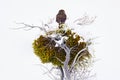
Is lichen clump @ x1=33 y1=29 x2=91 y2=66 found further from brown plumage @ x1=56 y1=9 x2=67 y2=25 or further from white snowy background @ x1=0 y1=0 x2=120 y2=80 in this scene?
white snowy background @ x1=0 y1=0 x2=120 y2=80

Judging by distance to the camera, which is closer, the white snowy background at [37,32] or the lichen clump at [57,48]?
the lichen clump at [57,48]

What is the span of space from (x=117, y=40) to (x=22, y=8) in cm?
65

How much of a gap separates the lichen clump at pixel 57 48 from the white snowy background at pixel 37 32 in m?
0.40

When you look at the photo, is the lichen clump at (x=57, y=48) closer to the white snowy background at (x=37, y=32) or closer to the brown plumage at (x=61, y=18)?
the brown plumage at (x=61, y=18)

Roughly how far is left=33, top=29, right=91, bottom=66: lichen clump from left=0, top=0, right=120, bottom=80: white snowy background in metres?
0.40

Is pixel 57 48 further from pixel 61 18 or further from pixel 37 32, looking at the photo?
pixel 37 32

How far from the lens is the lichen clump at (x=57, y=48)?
197cm

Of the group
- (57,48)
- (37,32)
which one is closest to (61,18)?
(57,48)

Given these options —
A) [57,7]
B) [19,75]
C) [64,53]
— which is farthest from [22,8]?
[64,53]

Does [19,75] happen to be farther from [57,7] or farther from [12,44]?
[57,7]

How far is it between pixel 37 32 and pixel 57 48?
54cm

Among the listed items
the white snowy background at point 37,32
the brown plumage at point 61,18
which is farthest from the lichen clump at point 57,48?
the white snowy background at point 37,32

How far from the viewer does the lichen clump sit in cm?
197

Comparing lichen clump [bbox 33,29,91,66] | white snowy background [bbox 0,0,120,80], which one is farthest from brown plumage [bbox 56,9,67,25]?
white snowy background [bbox 0,0,120,80]
